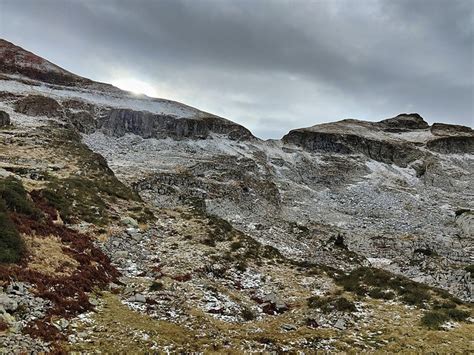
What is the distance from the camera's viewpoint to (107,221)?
99.6 feet

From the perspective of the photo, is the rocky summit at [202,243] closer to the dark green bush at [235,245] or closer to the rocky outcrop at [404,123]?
the dark green bush at [235,245]

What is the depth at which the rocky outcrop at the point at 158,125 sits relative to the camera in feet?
270

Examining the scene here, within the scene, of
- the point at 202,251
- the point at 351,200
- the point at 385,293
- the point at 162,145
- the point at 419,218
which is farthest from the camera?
the point at 162,145

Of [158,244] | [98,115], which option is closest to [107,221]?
[158,244]

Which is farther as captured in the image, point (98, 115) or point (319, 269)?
point (98, 115)

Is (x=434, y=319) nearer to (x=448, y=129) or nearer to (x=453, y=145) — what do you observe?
(x=453, y=145)

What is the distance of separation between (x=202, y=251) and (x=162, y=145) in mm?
53862

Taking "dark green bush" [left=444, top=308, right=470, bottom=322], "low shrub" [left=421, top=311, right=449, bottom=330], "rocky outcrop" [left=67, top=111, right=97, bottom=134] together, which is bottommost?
"low shrub" [left=421, top=311, right=449, bottom=330]

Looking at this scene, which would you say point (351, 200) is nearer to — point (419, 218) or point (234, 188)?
point (419, 218)

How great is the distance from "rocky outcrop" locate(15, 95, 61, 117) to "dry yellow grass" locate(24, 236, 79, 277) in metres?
56.0

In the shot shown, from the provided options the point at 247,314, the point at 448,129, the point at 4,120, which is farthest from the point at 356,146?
the point at 247,314

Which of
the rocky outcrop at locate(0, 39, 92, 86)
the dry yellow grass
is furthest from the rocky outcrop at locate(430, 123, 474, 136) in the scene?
the dry yellow grass

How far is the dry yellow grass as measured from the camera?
18631 millimetres

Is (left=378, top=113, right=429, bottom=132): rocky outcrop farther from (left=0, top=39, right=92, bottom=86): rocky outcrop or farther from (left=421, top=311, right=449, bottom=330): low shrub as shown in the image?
(left=421, top=311, right=449, bottom=330): low shrub
